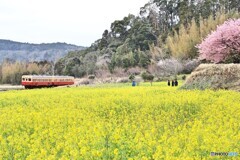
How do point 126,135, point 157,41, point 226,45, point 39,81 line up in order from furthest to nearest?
point 157,41 → point 39,81 → point 226,45 → point 126,135

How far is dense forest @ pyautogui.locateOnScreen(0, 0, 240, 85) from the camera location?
5150cm

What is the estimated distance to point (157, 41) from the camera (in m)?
68.1

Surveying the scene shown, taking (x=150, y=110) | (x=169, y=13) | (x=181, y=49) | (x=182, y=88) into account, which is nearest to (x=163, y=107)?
(x=150, y=110)

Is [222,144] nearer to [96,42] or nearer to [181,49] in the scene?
[181,49]

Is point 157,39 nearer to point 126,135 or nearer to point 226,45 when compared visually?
point 226,45

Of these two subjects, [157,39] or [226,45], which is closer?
[226,45]

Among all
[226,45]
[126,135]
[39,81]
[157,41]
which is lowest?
[126,135]

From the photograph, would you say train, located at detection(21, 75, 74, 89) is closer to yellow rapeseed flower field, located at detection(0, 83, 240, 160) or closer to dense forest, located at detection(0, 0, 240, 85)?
dense forest, located at detection(0, 0, 240, 85)

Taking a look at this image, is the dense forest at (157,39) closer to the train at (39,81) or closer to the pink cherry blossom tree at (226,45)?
the train at (39,81)

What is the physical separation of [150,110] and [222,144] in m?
5.52

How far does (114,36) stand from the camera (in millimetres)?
83000

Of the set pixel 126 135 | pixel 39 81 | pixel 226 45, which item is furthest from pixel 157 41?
pixel 126 135

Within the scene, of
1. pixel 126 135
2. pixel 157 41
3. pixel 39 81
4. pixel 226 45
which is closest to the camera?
pixel 126 135

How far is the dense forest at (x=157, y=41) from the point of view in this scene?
51500mm
